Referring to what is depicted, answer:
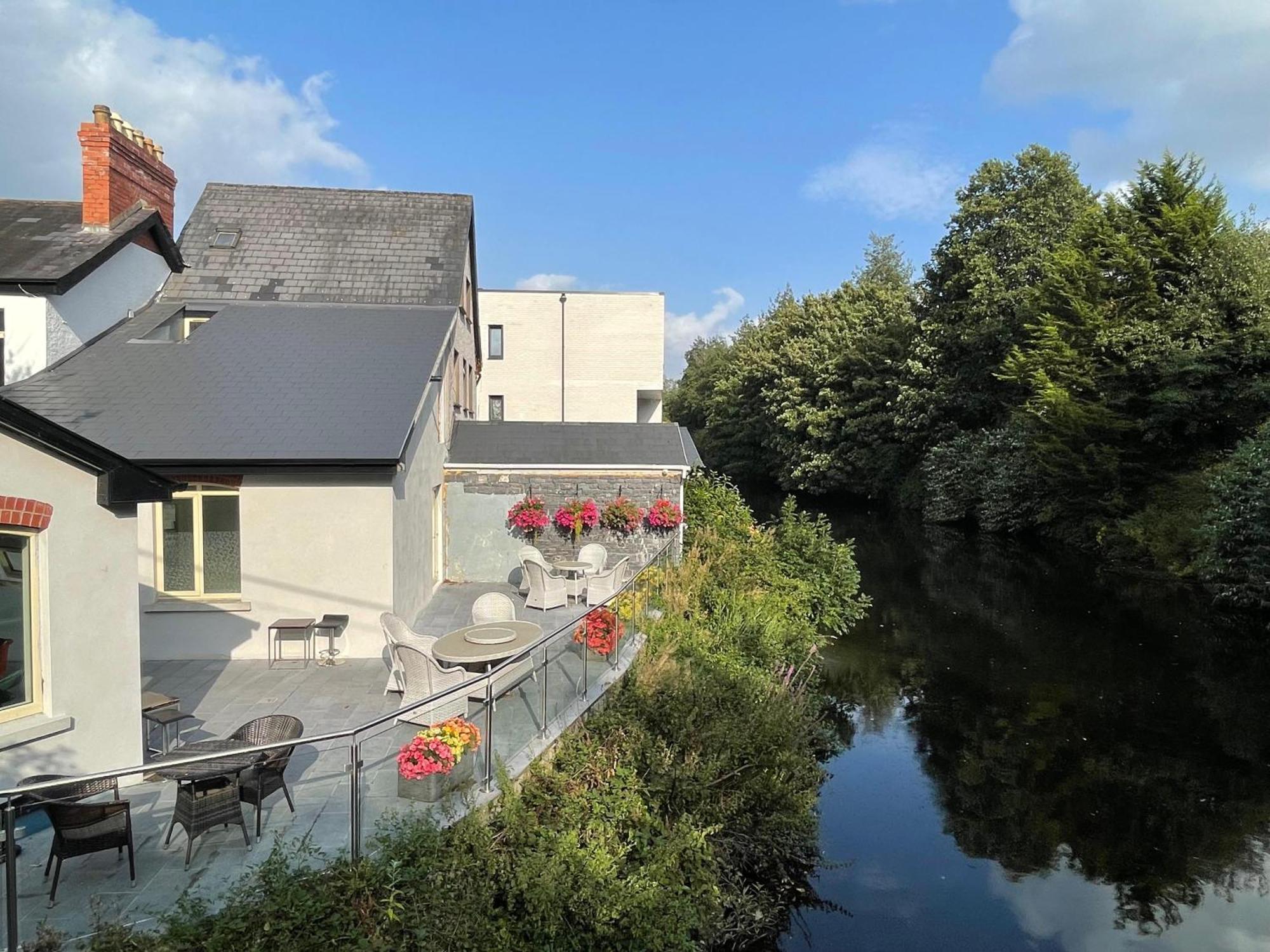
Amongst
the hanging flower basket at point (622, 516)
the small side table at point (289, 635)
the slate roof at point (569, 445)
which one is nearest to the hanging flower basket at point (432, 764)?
the small side table at point (289, 635)

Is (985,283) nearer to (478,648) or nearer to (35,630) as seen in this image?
(478,648)

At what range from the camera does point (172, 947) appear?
4531 millimetres

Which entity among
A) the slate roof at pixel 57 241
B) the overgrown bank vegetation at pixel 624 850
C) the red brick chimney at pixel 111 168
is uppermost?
the red brick chimney at pixel 111 168

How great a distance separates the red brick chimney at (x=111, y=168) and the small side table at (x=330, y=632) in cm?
884

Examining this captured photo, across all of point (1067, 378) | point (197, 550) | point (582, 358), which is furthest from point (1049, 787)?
point (582, 358)

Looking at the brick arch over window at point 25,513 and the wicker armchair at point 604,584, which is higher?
the brick arch over window at point 25,513

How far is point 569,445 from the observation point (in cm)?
1744

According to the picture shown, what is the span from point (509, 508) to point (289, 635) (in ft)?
20.4

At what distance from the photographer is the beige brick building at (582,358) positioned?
97.1 ft

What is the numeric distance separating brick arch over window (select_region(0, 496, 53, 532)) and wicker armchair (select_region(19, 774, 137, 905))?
1.88 metres

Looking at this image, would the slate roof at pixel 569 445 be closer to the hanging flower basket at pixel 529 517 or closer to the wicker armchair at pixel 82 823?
the hanging flower basket at pixel 529 517

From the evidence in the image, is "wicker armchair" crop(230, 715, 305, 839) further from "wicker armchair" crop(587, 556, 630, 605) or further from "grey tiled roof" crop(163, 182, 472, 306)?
"grey tiled roof" crop(163, 182, 472, 306)

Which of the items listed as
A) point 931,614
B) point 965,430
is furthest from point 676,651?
point 965,430

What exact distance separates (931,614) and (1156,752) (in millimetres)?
8449
